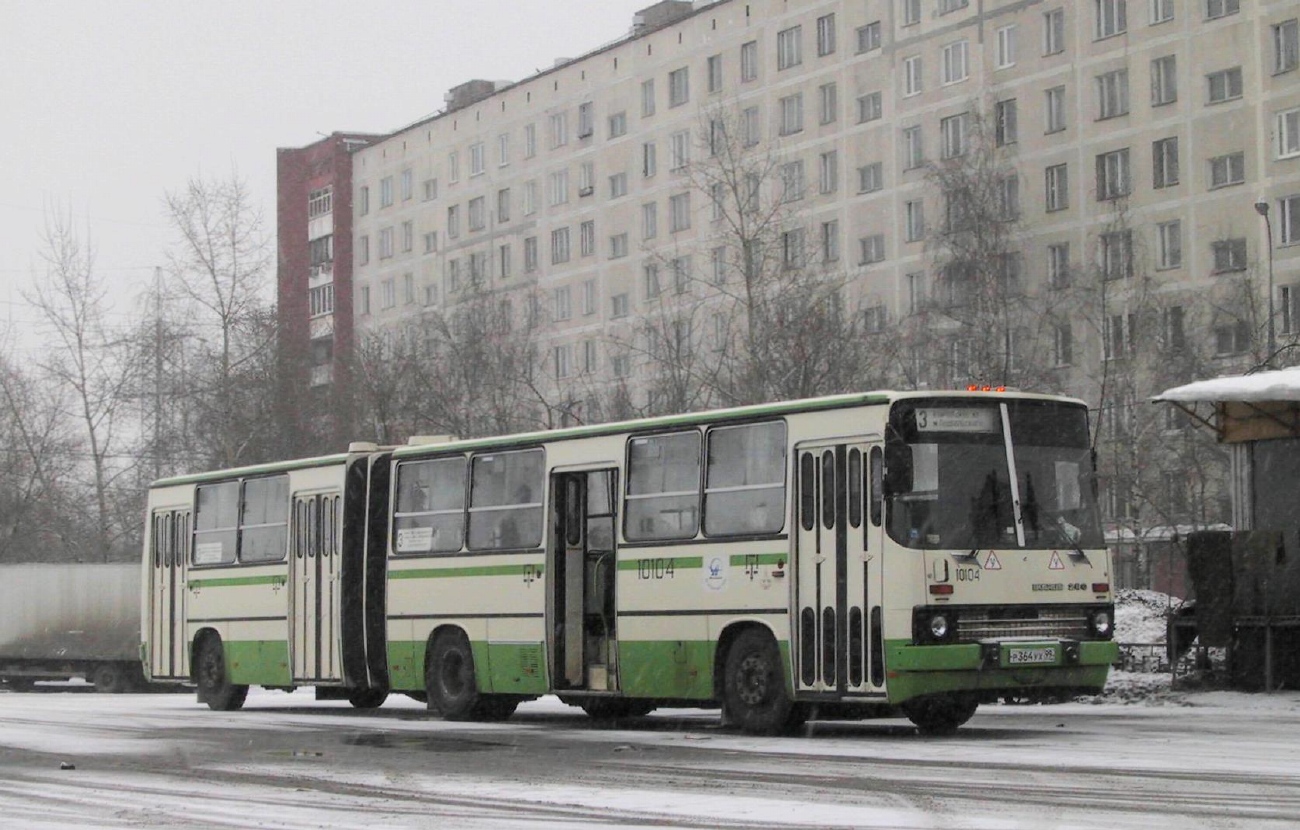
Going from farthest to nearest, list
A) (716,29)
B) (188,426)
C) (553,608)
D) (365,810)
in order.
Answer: (716,29) < (188,426) < (553,608) < (365,810)

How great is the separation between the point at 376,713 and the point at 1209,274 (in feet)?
130

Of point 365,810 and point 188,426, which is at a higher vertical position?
point 188,426

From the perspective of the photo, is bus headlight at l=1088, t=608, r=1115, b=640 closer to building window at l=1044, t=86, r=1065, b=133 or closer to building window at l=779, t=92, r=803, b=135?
building window at l=1044, t=86, r=1065, b=133

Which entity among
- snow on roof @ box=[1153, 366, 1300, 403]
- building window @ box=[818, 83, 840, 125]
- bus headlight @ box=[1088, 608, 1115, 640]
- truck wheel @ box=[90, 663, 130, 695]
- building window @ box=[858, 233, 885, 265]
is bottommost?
truck wheel @ box=[90, 663, 130, 695]

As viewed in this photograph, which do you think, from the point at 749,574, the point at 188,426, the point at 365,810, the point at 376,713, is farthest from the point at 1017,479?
the point at 188,426

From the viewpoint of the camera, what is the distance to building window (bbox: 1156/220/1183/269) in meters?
61.1

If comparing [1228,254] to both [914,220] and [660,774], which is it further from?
[660,774]

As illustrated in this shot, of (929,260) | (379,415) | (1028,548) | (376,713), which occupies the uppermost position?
(929,260)

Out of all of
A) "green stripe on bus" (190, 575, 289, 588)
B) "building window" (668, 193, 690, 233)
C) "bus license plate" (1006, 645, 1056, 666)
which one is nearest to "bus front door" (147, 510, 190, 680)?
"green stripe on bus" (190, 575, 289, 588)

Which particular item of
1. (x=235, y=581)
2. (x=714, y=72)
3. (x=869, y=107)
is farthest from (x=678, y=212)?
(x=235, y=581)

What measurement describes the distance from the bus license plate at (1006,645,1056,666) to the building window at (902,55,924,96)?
171 ft

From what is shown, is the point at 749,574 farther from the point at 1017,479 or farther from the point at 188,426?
the point at 188,426

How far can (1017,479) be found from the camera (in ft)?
61.9

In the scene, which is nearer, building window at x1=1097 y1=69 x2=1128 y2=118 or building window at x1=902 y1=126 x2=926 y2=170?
building window at x1=1097 y1=69 x2=1128 y2=118
